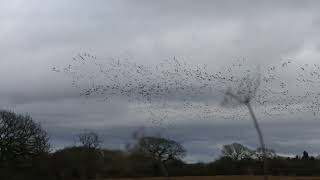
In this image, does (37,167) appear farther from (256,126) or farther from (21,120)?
(256,126)

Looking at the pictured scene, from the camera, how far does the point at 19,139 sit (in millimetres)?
92625

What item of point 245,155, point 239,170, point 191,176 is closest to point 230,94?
point 191,176

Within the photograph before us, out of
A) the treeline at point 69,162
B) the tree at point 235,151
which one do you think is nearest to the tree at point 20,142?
the treeline at point 69,162

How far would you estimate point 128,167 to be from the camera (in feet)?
128

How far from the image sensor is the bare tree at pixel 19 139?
298ft

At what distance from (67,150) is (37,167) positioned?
779 cm

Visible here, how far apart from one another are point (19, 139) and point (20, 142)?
1.59ft

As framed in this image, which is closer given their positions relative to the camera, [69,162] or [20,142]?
[69,162]

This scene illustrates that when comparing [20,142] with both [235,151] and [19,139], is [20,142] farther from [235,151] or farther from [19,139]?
[235,151]

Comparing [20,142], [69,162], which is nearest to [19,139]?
[20,142]

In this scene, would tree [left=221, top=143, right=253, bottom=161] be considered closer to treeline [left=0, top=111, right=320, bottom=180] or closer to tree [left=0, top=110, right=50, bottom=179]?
treeline [left=0, top=111, right=320, bottom=180]

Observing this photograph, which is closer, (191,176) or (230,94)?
(230,94)

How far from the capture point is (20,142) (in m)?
92.5

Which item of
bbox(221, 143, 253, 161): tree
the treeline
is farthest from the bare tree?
bbox(221, 143, 253, 161): tree
